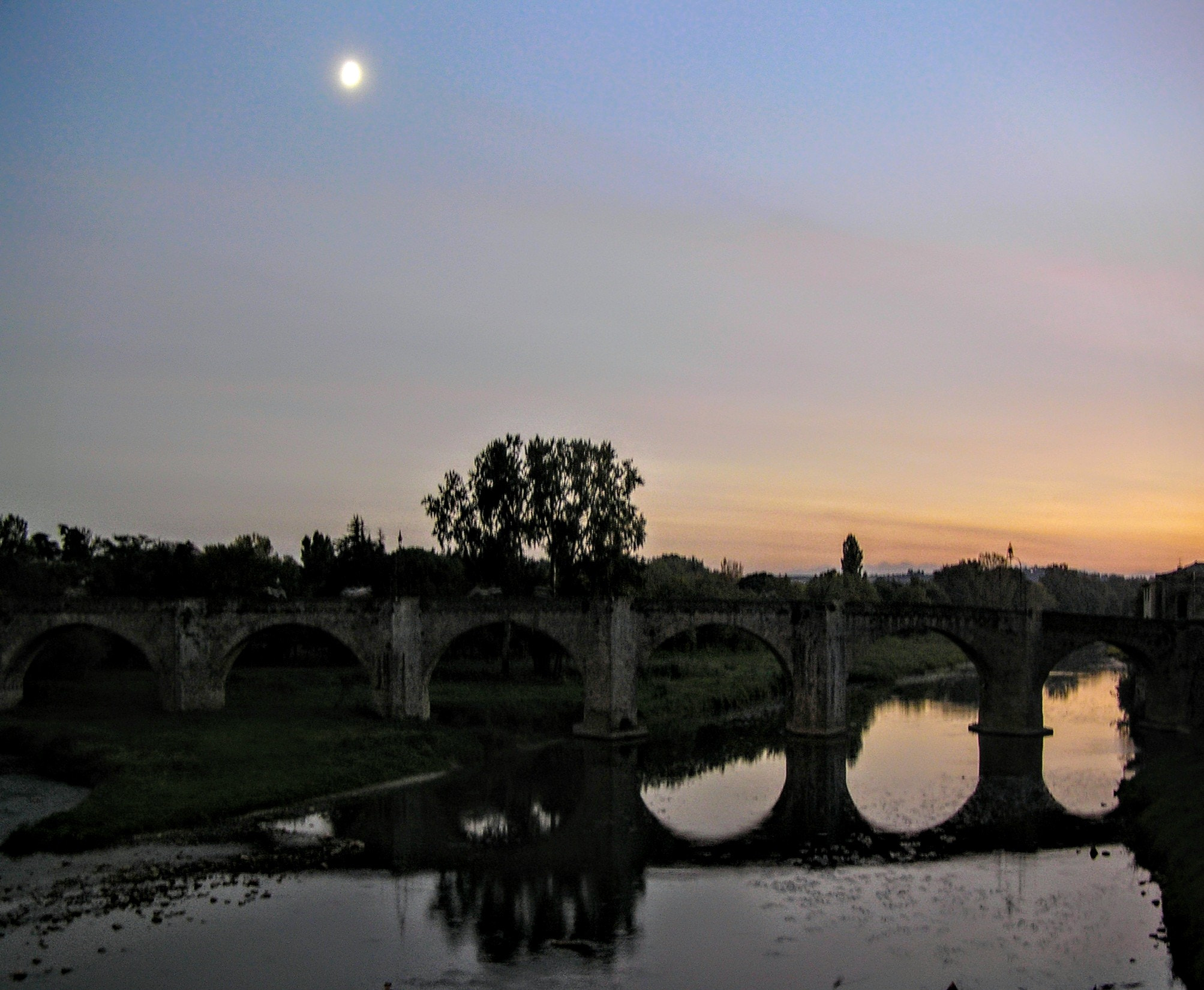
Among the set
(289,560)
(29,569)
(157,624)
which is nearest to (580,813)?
(157,624)

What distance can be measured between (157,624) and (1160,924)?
3851 cm

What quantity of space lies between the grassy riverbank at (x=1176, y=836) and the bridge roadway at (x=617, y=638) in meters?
7.50

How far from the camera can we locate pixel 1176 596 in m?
63.4

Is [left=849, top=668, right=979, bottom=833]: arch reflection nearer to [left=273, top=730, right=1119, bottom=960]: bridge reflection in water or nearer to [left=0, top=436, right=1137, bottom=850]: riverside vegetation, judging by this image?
[left=273, top=730, right=1119, bottom=960]: bridge reflection in water

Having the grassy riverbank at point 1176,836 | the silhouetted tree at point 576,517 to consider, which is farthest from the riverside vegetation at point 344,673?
the grassy riverbank at point 1176,836

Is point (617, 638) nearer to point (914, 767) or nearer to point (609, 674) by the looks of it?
point (609, 674)

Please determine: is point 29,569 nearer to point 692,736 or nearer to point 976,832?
point 692,736

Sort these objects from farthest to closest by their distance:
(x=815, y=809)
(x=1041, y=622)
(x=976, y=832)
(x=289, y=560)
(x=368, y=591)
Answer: (x=289, y=560)
(x=368, y=591)
(x=1041, y=622)
(x=815, y=809)
(x=976, y=832)

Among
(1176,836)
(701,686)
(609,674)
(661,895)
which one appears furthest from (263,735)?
(1176,836)

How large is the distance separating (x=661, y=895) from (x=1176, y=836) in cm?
1432

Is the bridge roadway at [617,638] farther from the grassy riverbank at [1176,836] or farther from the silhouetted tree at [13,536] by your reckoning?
the silhouetted tree at [13,536]

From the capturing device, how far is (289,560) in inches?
3241

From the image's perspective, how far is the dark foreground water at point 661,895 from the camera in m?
21.7

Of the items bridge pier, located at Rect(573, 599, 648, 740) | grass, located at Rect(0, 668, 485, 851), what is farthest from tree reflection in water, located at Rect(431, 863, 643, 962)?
bridge pier, located at Rect(573, 599, 648, 740)
